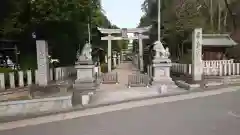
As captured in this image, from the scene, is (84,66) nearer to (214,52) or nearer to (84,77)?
(84,77)

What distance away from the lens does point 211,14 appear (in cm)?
1978

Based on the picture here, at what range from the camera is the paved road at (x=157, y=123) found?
543cm

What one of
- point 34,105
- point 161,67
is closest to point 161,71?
point 161,67

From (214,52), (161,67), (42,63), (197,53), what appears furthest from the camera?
(214,52)

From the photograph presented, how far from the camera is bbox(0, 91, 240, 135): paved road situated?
543 cm

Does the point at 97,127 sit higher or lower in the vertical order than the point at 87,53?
lower

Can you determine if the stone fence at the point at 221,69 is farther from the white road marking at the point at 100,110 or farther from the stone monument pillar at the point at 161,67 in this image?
the white road marking at the point at 100,110

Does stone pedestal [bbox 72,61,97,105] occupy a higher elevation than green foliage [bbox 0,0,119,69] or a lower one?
lower

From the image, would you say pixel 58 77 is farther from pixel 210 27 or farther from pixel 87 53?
pixel 210 27

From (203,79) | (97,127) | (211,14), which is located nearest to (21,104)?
(97,127)

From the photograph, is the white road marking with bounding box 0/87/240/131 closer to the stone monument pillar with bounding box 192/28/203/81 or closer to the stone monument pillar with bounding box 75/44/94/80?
the stone monument pillar with bounding box 192/28/203/81

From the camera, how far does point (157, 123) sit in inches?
237

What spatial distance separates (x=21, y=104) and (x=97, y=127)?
249cm

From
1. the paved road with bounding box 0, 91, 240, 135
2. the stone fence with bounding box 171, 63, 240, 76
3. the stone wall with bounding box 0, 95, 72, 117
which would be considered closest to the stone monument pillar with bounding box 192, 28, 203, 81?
the stone fence with bounding box 171, 63, 240, 76
